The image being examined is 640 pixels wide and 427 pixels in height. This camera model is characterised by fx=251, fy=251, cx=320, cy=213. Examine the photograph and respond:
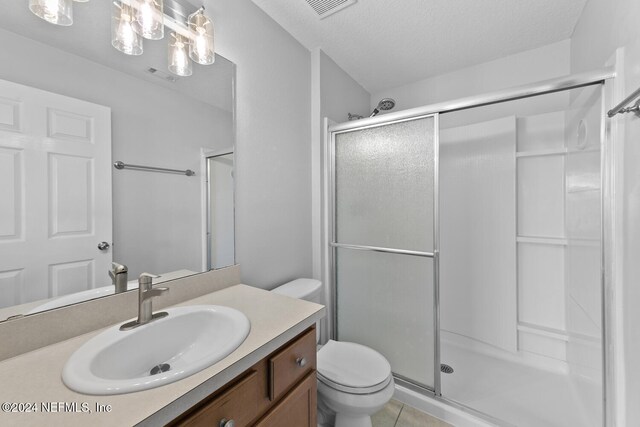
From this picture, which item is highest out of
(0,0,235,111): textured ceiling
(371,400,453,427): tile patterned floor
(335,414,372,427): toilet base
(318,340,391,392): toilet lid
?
(0,0,235,111): textured ceiling

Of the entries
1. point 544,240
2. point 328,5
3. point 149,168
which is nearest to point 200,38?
point 149,168

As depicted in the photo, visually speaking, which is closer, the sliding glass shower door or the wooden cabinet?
the wooden cabinet

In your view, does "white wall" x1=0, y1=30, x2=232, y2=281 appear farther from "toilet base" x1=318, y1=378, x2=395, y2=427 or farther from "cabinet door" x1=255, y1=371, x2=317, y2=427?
"toilet base" x1=318, y1=378, x2=395, y2=427

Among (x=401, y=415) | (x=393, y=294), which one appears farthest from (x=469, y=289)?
(x=401, y=415)

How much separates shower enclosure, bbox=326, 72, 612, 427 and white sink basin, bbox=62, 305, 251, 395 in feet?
3.76

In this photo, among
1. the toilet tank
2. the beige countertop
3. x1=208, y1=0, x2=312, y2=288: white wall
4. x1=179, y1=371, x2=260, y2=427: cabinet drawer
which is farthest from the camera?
the toilet tank

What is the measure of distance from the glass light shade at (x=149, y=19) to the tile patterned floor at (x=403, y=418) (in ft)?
7.34

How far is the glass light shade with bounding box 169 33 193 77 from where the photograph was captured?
1.12m

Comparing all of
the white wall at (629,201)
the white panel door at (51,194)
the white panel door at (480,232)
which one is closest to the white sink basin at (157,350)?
the white panel door at (51,194)

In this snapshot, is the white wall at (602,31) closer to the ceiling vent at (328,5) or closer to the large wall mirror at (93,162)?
the ceiling vent at (328,5)

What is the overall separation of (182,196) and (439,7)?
5.94 feet

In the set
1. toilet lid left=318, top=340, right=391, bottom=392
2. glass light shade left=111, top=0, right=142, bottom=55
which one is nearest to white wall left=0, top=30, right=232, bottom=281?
glass light shade left=111, top=0, right=142, bottom=55

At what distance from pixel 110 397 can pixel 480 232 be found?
237cm

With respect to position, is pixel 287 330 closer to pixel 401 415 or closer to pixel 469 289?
pixel 401 415
